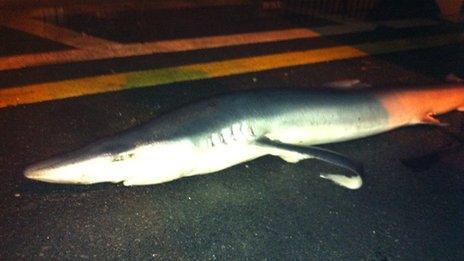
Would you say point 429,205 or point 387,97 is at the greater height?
point 387,97

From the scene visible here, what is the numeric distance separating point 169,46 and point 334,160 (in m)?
3.26

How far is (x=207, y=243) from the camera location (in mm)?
2400

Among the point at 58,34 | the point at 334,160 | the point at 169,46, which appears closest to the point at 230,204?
the point at 334,160

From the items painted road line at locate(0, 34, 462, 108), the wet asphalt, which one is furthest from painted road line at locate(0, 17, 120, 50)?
the wet asphalt

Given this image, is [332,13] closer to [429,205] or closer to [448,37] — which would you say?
[448,37]

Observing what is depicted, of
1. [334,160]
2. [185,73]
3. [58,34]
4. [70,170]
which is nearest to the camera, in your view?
[70,170]

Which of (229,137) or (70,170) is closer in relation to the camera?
(70,170)

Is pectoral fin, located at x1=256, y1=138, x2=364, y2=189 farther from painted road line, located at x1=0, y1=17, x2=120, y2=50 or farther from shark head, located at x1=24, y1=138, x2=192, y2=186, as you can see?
painted road line, located at x1=0, y1=17, x2=120, y2=50

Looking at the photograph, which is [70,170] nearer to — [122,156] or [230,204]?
[122,156]

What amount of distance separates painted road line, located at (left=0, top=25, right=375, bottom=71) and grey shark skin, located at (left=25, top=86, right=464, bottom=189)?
8.10 ft

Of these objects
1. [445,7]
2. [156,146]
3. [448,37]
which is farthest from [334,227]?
[445,7]

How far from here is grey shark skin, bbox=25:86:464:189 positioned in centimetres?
236

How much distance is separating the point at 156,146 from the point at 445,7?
7.97 m

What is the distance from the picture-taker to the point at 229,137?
2.74 metres
